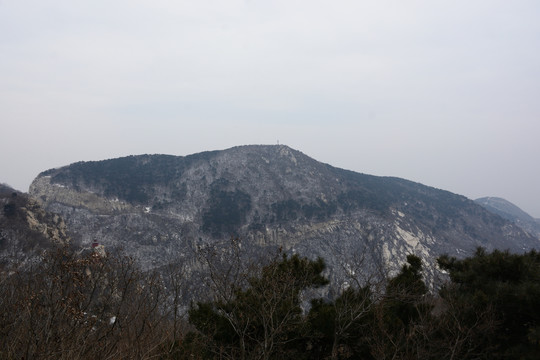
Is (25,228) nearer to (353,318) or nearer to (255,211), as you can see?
(353,318)

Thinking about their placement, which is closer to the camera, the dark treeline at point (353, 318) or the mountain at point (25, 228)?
the dark treeline at point (353, 318)

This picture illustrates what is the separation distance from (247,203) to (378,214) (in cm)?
3217

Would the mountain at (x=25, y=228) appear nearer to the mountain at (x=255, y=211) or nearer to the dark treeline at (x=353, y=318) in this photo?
the mountain at (x=255, y=211)

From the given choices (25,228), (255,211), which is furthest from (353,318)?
(255,211)

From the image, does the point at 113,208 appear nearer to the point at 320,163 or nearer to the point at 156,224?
the point at 156,224

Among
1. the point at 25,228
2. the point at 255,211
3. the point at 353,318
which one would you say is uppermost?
the point at 255,211

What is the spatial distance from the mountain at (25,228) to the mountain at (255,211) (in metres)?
11.6

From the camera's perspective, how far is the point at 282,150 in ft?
350

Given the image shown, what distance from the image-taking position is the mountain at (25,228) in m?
39.9

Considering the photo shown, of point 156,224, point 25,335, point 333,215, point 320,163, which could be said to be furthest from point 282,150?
point 25,335

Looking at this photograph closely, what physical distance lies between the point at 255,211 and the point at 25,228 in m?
47.8

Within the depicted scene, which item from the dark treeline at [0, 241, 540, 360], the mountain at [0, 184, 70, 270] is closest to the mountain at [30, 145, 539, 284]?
the mountain at [0, 184, 70, 270]

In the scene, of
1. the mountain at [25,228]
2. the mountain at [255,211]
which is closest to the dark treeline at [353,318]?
the mountain at [25,228]

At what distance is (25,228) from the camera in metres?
44.0
